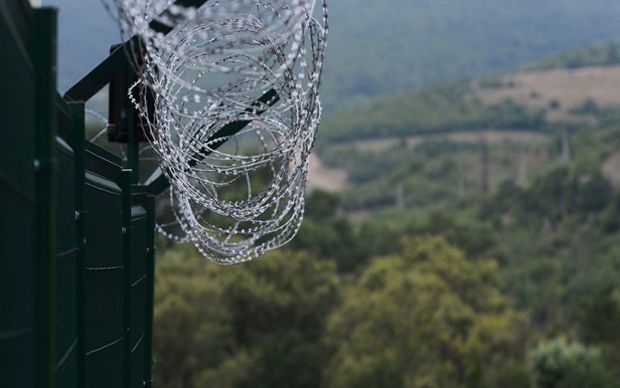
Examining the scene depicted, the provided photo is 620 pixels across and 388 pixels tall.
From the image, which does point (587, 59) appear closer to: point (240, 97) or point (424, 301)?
point (424, 301)

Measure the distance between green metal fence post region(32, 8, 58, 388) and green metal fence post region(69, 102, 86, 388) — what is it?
1023 mm

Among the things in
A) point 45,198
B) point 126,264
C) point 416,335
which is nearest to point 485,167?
point 416,335

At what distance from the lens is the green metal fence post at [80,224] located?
3.71 m

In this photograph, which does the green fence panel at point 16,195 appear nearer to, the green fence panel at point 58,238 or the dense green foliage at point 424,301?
the green fence panel at point 58,238

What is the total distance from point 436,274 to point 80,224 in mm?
43520

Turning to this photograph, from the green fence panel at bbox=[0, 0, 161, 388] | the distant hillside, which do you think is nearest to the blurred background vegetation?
the green fence panel at bbox=[0, 0, 161, 388]

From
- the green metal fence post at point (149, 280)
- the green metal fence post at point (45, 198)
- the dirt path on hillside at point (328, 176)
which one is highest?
the green metal fence post at point (45, 198)

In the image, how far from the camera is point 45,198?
8.48 ft

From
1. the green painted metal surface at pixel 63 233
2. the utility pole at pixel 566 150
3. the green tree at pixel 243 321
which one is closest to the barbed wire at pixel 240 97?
the green painted metal surface at pixel 63 233

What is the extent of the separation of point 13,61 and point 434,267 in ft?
148

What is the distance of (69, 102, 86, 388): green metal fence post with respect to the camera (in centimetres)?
371

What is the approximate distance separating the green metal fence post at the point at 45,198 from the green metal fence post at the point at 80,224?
1023mm

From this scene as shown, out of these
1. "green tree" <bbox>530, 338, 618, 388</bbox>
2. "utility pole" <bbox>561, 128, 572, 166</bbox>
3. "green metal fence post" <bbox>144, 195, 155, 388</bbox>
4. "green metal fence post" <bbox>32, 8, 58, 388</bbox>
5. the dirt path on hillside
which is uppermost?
"green metal fence post" <bbox>32, 8, 58, 388</bbox>

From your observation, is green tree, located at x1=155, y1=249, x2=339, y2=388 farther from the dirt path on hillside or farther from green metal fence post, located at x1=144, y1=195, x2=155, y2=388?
the dirt path on hillside
